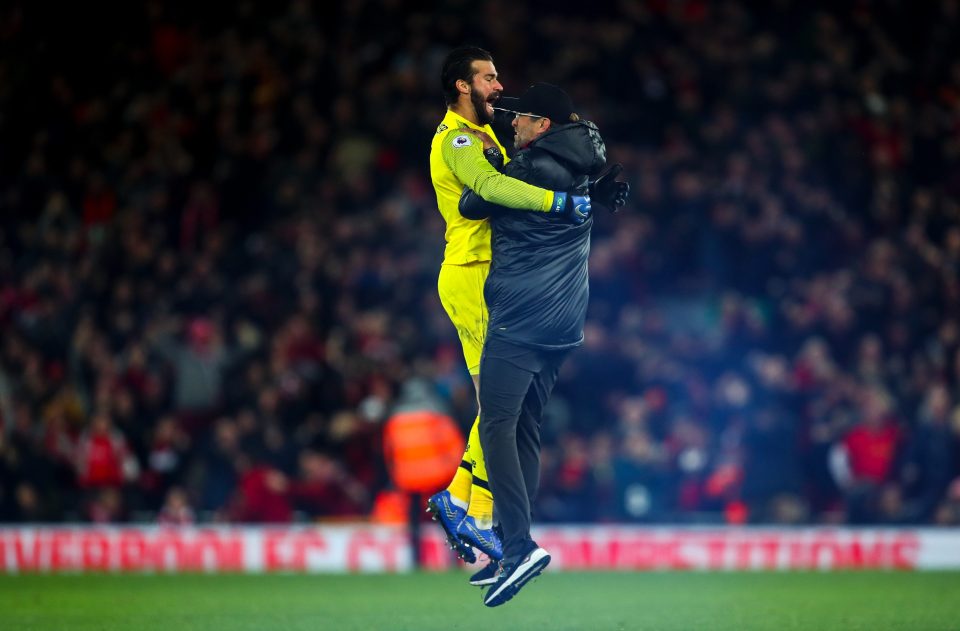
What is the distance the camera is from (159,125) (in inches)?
755

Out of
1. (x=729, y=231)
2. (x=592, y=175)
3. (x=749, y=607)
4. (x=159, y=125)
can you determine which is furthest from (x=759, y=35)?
(x=592, y=175)

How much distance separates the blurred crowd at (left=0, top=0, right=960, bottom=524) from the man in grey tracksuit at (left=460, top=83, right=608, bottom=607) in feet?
26.2

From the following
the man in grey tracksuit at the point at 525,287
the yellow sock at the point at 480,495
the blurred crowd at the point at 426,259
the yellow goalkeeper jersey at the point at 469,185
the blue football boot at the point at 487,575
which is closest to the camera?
the yellow goalkeeper jersey at the point at 469,185

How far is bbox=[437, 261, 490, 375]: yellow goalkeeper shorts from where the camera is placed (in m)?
8.18

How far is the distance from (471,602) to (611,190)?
3.88 metres

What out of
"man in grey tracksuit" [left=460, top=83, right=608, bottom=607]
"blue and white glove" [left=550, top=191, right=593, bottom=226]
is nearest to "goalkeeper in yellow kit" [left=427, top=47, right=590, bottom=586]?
"man in grey tracksuit" [left=460, top=83, right=608, bottom=607]

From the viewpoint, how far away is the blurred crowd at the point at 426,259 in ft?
52.6

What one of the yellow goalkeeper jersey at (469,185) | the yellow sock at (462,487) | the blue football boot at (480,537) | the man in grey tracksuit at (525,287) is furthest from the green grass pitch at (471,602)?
the yellow goalkeeper jersey at (469,185)

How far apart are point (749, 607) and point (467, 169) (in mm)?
3815

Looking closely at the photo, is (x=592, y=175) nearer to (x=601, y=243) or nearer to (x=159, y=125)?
(x=601, y=243)

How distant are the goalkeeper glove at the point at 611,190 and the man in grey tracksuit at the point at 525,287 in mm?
80

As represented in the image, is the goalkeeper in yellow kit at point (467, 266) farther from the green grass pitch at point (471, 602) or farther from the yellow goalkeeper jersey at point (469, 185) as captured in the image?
the green grass pitch at point (471, 602)

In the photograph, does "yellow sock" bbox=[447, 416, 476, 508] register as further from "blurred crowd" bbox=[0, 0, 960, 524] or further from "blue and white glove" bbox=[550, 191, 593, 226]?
"blurred crowd" bbox=[0, 0, 960, 524]

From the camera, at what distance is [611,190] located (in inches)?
313
